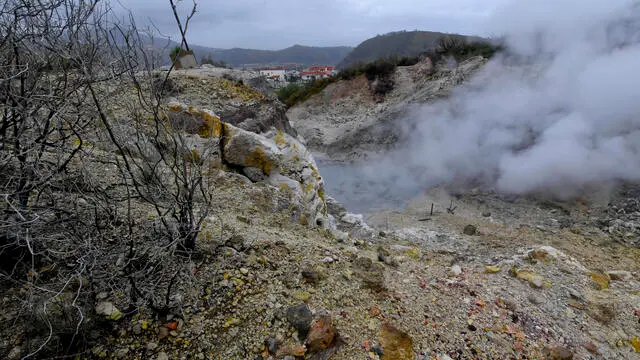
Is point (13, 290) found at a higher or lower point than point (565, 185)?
higher

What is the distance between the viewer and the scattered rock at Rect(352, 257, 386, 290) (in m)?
2.84

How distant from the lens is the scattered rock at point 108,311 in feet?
6.31

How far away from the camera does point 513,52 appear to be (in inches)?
477

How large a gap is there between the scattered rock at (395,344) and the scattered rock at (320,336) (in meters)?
0.39

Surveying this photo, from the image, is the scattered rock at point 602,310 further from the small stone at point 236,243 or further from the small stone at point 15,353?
the small stone at point 15,353

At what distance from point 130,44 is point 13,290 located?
1.68 m

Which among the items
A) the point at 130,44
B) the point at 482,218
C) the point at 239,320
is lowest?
the point at 482,218

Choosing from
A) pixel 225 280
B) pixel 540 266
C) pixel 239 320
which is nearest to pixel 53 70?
pixel 225 280

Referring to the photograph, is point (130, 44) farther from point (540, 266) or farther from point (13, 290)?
point (540, 266)

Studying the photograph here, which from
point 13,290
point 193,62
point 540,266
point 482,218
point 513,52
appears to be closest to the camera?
point 13,290

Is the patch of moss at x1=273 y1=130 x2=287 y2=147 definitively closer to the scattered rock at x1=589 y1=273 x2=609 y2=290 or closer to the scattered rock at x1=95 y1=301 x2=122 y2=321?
the scattered rock at x1=95 y1=301 x2=122 y2=321

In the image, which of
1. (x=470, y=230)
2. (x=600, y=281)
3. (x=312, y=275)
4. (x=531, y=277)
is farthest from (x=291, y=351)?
(x=470, y=230)

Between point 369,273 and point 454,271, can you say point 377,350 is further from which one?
point 454,271

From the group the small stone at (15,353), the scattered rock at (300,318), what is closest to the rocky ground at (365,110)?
the scattered rock at (300,318)
